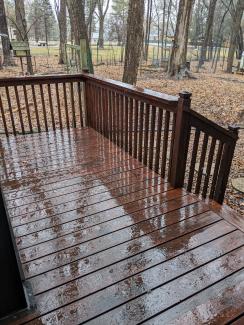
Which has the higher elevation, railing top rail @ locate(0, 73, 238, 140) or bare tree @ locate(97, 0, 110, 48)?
bare tree @ locate(97, 0, 110, 48)

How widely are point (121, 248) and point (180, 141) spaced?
1.12 m

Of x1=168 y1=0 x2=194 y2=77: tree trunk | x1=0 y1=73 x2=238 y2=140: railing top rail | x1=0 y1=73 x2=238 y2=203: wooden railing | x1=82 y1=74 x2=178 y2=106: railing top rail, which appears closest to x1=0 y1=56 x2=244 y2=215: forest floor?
x1=168 y1=0 x2=194 y2=77: tree trunk

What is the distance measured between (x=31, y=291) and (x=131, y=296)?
2.00ft

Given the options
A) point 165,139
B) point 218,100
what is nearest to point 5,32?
point 218,100

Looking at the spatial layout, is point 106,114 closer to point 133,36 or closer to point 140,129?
point 140,129

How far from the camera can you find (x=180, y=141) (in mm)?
2551

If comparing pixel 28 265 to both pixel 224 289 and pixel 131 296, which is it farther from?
pixel 224 289

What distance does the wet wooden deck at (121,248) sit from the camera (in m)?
1.59

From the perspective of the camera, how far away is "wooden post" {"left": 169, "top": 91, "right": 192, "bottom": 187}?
2.37 metres

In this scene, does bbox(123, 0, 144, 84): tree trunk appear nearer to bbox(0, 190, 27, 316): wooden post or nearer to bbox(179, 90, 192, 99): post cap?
bbox(179, 90, 192, 99): post cap

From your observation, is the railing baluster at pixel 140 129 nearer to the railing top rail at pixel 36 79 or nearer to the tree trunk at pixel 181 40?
the railing top rail at pixel 36 79

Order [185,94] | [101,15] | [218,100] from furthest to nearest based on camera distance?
[101,15]
[218,100]
[185,94]

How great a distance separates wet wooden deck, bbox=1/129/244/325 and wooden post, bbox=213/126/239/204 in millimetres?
331

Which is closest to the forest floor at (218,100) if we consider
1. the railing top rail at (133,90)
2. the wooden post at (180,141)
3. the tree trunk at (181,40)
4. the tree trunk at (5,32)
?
the tree trunk at (181,40)
